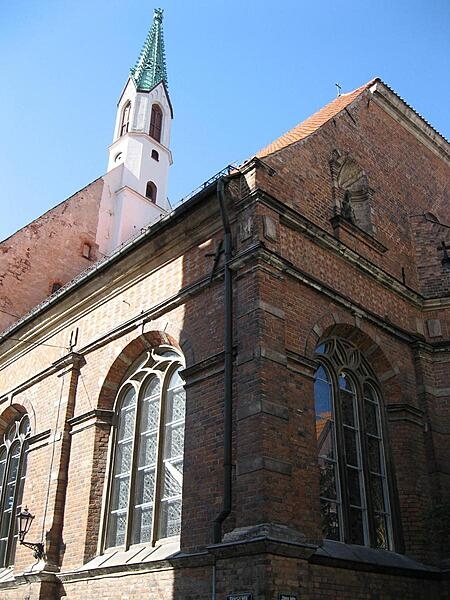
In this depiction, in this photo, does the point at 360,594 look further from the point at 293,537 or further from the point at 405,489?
the point at 405,489

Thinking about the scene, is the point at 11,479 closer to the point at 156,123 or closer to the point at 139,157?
the point at 139,157

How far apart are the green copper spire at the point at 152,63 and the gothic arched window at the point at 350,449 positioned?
19.9 meters

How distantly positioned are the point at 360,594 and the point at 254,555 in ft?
6.83

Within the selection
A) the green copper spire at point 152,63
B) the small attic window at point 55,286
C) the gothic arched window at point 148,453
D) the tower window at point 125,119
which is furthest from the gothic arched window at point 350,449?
the green copper spire at point 152,63

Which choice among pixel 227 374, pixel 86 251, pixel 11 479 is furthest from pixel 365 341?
pixel 86 251

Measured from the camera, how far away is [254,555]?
7707mm

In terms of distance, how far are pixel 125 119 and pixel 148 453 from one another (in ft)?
63.2

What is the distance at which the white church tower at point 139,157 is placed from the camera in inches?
853

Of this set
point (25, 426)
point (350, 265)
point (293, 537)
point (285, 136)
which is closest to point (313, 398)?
point (293, 537)

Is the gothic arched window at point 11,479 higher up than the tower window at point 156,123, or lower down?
lower down

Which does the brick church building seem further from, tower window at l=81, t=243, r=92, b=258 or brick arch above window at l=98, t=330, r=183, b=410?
tower window at l=81, t=243, r=92, b=258

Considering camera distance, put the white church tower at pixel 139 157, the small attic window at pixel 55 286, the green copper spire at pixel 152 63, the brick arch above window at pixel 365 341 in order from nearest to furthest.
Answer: the brick arch above window at pixel 365 341, the small attic window at pixel 55 286, the white church tower at pixel 139 157, the green copper spire at pixel 152 63

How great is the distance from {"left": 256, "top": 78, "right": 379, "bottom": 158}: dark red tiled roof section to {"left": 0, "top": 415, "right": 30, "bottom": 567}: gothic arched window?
816 cm

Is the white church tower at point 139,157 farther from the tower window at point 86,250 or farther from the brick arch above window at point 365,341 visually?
the brick arch above window at point 365,341
